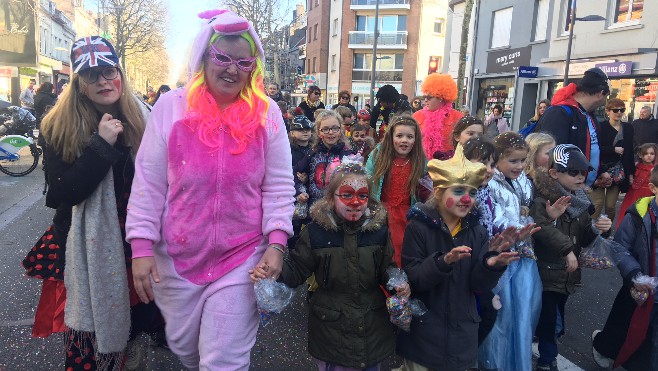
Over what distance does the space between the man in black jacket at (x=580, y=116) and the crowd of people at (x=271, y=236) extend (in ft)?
1.73

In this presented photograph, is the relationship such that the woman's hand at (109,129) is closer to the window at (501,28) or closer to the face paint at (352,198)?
the face paint at (352,198)

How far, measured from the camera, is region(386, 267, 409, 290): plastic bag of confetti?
2400mm

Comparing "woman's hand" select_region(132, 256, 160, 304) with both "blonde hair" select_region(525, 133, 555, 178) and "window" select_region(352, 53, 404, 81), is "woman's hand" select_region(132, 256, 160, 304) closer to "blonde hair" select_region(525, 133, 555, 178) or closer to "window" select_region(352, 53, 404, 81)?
"blonde hair" select_region(525, 133, 555, 178)

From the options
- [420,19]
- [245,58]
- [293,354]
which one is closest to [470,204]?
[245,58]

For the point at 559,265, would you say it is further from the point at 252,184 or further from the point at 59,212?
the point at 59,212

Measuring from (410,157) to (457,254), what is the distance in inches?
62.2

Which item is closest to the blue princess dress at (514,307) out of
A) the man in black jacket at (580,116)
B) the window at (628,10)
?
the man in black jacket at (580,116)

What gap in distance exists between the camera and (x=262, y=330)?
3766 millimetres

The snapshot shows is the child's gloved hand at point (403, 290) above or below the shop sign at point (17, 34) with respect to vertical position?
below

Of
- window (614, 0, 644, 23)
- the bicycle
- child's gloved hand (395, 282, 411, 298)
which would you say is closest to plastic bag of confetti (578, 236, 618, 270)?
child's gloved hand (395, 282, 411, 298)

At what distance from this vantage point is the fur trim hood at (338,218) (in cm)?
253

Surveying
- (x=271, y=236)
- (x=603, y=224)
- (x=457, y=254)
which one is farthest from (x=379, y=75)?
(x=271, y=236)

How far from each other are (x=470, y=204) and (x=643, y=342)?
1581 mm

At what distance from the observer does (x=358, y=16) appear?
42656 millimetres
